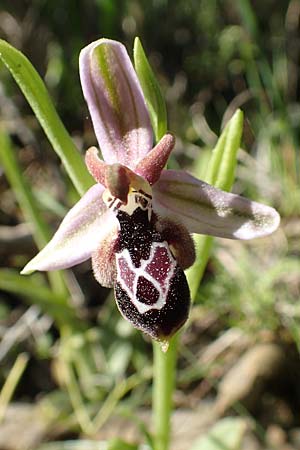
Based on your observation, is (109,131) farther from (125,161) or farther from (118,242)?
(118,242)

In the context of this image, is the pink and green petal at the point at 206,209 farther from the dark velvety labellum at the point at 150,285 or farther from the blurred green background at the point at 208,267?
the blurred green background at the point at 208,267

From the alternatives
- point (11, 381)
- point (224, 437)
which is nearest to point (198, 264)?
point (224, 437)

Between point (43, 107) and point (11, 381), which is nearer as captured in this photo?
point (43, 107)

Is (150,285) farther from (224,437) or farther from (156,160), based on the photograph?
(224,437)

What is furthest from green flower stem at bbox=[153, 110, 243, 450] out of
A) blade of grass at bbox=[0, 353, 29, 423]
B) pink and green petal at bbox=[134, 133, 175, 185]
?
blade of grass at bbox=[0, 353, 29, 423]

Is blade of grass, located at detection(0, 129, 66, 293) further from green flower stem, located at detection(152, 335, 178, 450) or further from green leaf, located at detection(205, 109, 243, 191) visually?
green leaf, located at detection(205, 109, 243, 191)
